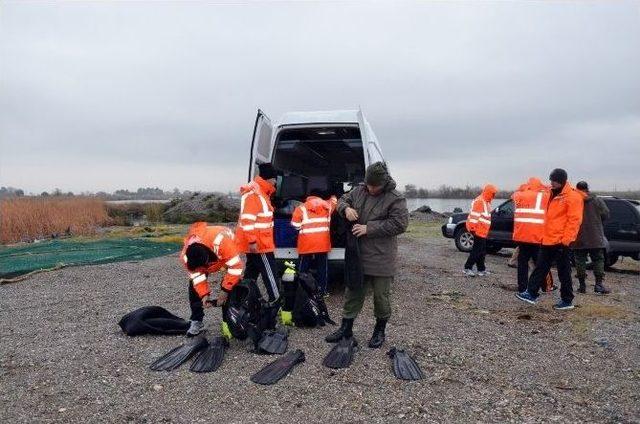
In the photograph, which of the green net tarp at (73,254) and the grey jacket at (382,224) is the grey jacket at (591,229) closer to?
the grey jacket at (382,224)

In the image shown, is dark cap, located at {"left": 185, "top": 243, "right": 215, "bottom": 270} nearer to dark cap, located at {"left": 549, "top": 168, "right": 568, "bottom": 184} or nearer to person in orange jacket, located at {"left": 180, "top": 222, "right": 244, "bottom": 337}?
person in orange jacket, located at {"left": 180, "top": 222, "right": 244, "bottom": 337}

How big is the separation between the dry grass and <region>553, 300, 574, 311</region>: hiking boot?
15.8 metres

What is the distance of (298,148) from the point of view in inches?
316

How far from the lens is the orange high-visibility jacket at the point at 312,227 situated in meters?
5.85

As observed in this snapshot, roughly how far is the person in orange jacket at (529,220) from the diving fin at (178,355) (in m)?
4.44

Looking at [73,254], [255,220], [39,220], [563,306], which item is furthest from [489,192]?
[39,220]

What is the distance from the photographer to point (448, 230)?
1254 cm

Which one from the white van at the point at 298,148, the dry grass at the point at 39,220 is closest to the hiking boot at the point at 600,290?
the white van at the point at 298,148

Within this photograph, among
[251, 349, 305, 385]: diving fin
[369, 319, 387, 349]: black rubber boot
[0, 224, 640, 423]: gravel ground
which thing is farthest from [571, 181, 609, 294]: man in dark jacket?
[251, 349, 305, 385]: diving fin

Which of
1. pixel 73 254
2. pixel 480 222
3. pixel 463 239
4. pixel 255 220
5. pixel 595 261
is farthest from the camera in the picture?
pixel 463 239

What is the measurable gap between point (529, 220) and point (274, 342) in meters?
3.92

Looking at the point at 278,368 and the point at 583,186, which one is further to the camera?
the point at 583,186

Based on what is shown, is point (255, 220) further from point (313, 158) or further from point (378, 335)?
point (313, 158)

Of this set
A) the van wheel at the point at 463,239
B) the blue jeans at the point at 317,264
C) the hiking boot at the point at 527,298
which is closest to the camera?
the blue jeans at the point at 317,264
